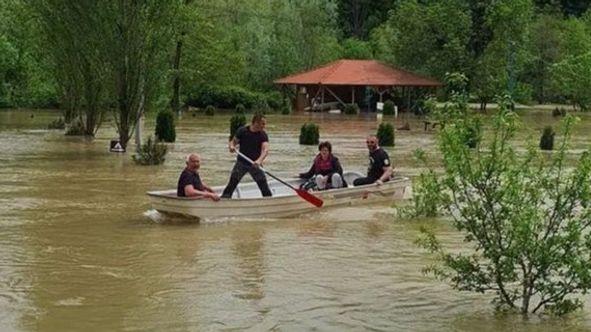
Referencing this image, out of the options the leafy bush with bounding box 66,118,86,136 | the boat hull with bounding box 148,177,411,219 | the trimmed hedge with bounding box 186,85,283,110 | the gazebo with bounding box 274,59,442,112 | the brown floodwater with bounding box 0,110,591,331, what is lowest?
the brown floodwater with bounding box 0,110,591,331

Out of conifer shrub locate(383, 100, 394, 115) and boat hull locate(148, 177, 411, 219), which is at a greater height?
conifer shrub locate(383, 100, 394, 115)

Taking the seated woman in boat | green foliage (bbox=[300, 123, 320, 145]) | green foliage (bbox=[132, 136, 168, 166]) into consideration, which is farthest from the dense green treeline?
the seated woman in boat

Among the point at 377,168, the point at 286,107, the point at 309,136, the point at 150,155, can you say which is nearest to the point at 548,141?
the point at 309,136

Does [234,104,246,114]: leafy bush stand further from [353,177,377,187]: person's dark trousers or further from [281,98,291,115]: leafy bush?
[353,177,377,187]: person's dark trousers

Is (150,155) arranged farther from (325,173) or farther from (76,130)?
(76,130)

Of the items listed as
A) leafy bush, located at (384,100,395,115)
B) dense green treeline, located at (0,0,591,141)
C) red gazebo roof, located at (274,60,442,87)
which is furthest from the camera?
red gazebo roof, located at (274,60,442,87)

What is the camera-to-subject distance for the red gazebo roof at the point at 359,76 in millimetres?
63219

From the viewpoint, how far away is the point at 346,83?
6312 cm

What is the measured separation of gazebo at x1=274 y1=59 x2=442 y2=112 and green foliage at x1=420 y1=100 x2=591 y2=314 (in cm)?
5454

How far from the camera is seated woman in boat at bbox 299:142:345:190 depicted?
16.0 meters

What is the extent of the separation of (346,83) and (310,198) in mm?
48569

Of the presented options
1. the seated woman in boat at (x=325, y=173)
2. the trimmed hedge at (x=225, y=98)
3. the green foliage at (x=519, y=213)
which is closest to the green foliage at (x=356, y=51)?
the trimmed hedge at (x=225, y=98)

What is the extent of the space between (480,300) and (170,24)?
59.8 ft

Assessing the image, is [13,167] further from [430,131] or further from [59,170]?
[430,131]
